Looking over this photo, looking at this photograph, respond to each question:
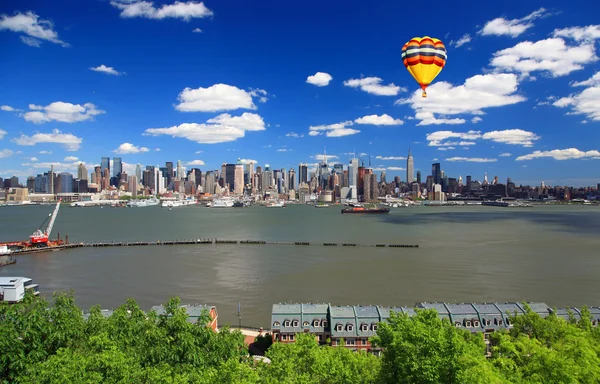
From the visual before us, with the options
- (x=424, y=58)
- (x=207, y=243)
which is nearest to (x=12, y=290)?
(x=424, y=58)

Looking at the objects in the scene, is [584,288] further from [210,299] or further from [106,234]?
[106,234]

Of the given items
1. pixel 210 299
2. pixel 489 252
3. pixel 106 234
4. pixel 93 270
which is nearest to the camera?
pixel 210 299

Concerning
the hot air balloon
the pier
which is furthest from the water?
the hot air balloon

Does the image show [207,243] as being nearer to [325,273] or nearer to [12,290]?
[325,273]

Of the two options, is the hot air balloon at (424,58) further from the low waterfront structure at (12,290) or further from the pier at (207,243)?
the pier at (207,243)

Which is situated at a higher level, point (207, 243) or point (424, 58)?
point (424, 58)

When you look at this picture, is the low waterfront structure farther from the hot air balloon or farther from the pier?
the pier

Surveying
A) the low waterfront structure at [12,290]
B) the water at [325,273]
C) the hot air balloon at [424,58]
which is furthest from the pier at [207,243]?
the hot air balloon at [424,58]

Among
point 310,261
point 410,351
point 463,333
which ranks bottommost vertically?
point 310,261

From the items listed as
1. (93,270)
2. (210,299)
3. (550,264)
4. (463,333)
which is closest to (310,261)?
(210,299)
